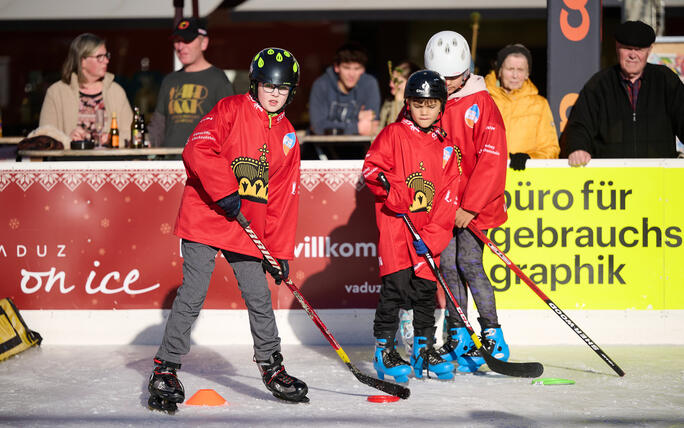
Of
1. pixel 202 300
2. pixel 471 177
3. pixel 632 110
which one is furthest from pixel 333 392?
pixel 632 110

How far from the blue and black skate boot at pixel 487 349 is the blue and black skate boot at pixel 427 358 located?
9.4 inches

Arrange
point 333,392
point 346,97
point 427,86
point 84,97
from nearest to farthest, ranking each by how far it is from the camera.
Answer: point 333,392
point 427,86
point 84,97
point 346,97

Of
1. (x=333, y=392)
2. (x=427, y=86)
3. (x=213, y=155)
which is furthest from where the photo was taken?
(x=427, y=86)

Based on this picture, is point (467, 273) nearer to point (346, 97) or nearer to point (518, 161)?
point (518, 161)

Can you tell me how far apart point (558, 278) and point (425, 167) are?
1.52 m

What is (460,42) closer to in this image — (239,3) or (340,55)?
(340,55)

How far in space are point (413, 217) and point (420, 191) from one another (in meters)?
0.14

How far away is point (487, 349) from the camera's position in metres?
5.06

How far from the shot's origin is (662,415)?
4031 millimetres

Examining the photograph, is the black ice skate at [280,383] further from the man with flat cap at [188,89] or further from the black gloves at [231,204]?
the man with flat cap at [188,89]

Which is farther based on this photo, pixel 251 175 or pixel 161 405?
pixel 251 175

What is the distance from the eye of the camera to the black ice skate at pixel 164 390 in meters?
4.16

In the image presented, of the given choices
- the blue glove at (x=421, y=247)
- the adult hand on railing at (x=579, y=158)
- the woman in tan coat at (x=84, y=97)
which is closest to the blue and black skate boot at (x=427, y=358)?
the blue glove at (x=421, y=247)

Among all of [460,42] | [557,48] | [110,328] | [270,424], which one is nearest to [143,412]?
[270,424]
